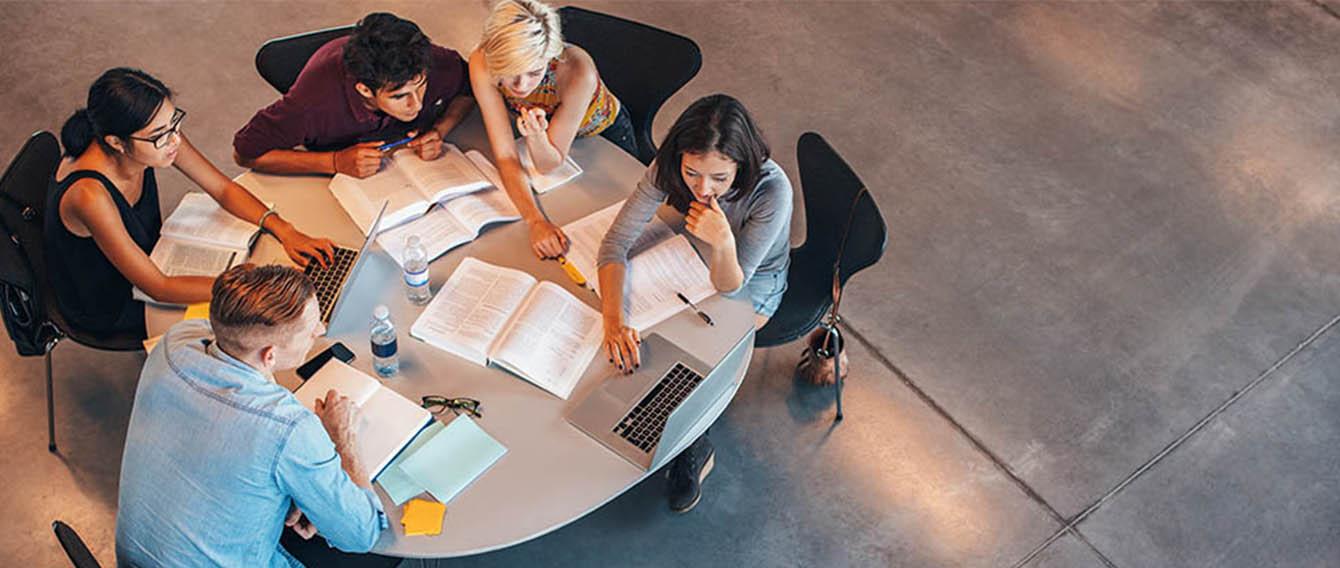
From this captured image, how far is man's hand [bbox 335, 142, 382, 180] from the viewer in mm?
3459

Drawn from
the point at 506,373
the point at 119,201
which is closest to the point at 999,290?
the point at 506,373

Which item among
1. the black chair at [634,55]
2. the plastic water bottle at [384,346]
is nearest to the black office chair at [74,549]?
the plastic water bottle at [384,346]

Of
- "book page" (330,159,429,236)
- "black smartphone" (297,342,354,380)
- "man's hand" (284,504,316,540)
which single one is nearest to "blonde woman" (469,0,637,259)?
"book page" (330,159,429,236)

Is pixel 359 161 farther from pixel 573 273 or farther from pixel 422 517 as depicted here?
pixel 422 517

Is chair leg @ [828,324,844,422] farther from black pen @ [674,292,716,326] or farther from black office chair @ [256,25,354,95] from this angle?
black office chair @ [256,25,354,95]

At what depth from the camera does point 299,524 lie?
9.27 feet

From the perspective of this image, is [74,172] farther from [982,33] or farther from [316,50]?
[982,33]

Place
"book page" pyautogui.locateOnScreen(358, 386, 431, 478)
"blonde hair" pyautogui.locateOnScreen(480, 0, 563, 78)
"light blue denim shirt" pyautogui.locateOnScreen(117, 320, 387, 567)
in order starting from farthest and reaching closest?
"blonde hair" pyautogui.locateOnScreen(480, 0, 563, 78), "book page" pyautogui.locateOnScreen(358, 386, 431, 478), "light blue denim shirt" pyautogui.locateOnScreen(117, 320, 387, 567)

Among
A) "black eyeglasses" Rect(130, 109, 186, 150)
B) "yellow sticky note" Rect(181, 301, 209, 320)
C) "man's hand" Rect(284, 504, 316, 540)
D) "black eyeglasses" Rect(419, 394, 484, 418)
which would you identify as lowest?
"yellow sticky note" Rect(181, 301, 209, 320)

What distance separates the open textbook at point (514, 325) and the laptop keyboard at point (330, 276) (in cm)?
24

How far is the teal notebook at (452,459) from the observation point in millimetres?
2791

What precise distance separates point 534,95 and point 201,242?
42.8 inches

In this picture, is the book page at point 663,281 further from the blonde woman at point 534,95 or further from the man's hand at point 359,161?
the man's hand at point 359,161

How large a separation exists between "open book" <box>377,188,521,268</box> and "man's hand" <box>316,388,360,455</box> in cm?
56
